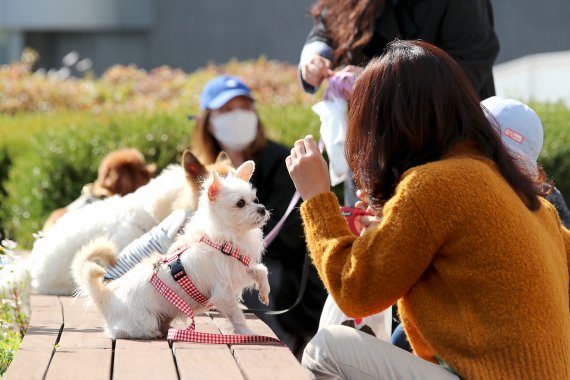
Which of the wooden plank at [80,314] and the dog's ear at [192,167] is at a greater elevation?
the dog's ear at [192,167]

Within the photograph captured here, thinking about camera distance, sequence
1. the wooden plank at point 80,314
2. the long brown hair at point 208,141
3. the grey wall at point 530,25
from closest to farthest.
Answer: the wooden plank at point 80,314 → the long brown hair at point 208,141 → the grey wall at point 530,25

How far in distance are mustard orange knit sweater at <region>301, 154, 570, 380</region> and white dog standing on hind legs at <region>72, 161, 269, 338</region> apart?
86 cm

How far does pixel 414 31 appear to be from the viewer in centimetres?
465

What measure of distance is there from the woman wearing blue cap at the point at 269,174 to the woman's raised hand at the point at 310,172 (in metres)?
2.63

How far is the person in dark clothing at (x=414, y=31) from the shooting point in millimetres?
4590

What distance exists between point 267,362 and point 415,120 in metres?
0.97

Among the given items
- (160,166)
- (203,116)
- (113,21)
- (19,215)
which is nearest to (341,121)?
(203,116)

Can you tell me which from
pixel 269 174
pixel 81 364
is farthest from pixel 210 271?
pixel 269 174

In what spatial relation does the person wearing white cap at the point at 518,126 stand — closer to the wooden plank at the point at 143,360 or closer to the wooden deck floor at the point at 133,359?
the wooden deck floor at the point at 133,359

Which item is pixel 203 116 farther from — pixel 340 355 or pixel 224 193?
pixel 340 355

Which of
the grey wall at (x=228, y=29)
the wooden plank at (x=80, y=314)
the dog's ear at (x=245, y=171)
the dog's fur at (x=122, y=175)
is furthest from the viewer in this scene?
the grey wall at (x=228, y=29)

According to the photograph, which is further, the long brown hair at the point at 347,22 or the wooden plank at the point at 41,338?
the long brown hair at the point at 347,22

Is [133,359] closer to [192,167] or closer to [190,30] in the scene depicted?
[192,167]

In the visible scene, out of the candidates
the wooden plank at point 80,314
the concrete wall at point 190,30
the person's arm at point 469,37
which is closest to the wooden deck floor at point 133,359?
the wooden plank at point 80,314
